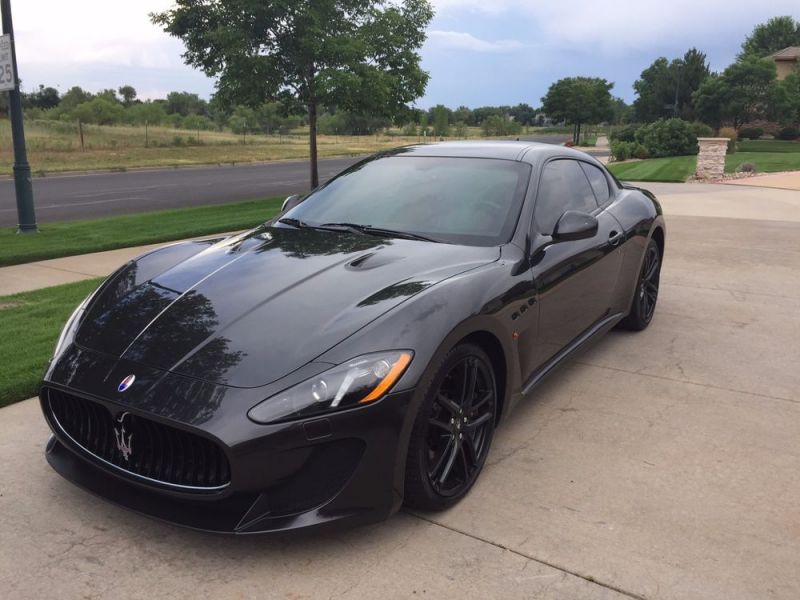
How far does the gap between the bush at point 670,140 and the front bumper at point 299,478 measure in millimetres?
31850

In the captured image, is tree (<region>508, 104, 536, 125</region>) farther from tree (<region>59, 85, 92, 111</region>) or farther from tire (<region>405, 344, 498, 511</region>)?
tire (<region>405, 344, 498, 511</region>)

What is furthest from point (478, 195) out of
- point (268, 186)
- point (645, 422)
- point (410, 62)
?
point (268, 186)

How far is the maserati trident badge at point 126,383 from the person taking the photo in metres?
2.59

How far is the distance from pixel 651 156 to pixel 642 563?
31623mm

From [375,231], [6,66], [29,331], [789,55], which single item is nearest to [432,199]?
[375,231]

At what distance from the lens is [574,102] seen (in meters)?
60.2

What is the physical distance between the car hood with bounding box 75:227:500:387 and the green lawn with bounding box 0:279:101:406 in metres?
1.08

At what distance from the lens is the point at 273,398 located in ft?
7.99

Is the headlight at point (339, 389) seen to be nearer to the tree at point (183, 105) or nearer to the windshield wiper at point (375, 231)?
the windshield wiper at point (375, 231)

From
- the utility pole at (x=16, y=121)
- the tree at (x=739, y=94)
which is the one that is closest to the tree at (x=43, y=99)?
the tree at (x=739, y=94)

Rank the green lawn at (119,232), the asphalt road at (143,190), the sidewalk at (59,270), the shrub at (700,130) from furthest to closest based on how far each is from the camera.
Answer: the shrub at (700,130) → the asphalt road at (143,190) → the green lawn at (119,232) → the sidewalk at (59,270)

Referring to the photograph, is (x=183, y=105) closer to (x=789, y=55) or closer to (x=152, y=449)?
(x=789, y=55)

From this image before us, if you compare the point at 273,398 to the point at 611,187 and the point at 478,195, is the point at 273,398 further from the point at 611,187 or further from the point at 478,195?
the point at 611,187

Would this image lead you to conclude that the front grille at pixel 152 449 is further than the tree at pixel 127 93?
No
